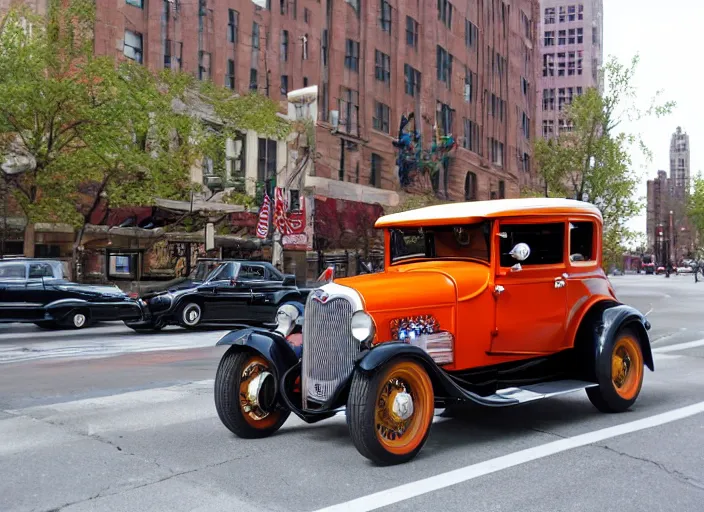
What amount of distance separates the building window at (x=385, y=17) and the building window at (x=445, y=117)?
684 centimetres

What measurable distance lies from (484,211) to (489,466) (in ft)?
7.89

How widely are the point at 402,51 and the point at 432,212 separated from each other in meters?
37.9

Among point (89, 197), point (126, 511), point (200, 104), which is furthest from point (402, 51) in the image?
point (126, 511)

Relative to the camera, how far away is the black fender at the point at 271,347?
6.39 meters

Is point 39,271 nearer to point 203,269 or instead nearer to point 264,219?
point 203,269

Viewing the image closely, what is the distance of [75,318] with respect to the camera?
18312 mm

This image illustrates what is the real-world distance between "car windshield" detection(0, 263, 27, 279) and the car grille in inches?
542

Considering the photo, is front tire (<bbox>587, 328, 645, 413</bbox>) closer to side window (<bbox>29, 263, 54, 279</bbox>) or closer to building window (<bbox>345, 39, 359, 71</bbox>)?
side window (<bbox>29, 263, 54, 279</bbox>)

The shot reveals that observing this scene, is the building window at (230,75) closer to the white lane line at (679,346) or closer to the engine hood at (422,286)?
the white lane line at (679,346)

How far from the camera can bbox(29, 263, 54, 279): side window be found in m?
17.9

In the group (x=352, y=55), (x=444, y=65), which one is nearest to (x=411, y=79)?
(x=444, y=65)

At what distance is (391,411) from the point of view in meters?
5.72

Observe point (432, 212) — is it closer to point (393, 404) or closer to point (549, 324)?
point (549, 324)

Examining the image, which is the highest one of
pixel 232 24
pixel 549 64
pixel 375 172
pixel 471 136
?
pixel 549 64
